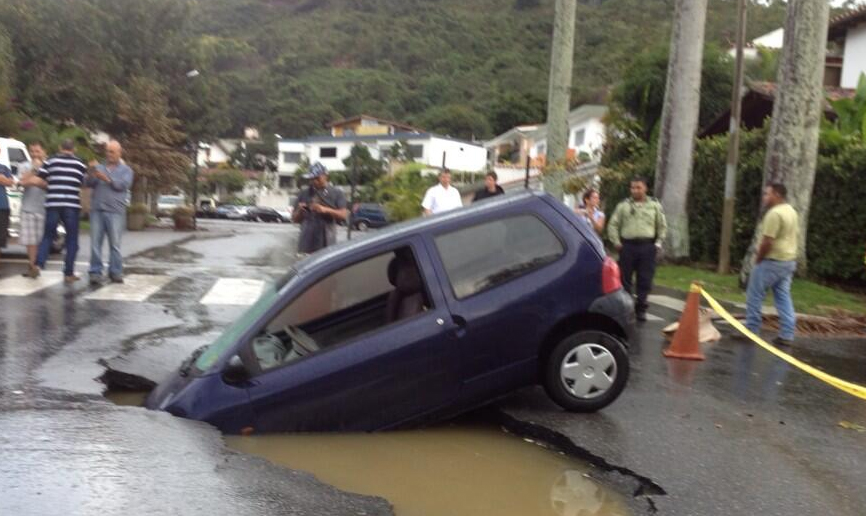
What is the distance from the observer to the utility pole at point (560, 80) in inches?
674

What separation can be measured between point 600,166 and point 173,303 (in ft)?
59.7

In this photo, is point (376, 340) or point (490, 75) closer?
point (376, 340)

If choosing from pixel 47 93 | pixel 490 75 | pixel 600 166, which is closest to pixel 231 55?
pixel 490 75

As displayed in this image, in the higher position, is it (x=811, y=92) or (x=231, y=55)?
(x=231, y=55)

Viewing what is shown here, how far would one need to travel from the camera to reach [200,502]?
445cm

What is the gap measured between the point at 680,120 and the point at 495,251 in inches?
563

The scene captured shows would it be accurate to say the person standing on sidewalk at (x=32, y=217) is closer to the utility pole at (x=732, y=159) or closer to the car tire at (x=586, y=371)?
the car tire at (x=586, y=371)

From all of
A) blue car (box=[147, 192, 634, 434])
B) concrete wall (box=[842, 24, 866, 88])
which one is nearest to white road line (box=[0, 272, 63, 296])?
blue car (box=[147, 192, 634, 434])

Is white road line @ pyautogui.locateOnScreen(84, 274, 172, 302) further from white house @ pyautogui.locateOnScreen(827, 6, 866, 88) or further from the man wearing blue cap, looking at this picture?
white house @ pyautogui.locateOnScreen(827, 6, 866, 88)

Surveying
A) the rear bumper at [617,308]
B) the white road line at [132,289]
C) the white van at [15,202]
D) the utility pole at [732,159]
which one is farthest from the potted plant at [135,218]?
the rear bumper at [617,308]

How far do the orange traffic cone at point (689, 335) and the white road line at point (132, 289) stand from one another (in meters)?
6.03

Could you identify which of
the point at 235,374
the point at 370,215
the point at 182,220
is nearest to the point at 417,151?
the point at 370,215

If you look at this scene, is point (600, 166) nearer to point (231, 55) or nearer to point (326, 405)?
point (326, 405)

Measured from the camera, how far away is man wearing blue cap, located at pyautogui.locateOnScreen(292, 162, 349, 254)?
34.5ft
